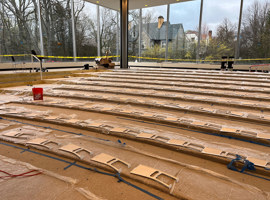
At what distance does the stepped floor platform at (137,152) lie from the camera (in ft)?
4.56

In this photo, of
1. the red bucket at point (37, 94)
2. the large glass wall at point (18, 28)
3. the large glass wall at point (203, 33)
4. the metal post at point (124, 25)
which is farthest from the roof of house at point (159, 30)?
the red bucket at point (37, 94)

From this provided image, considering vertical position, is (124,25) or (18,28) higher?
(124,25)

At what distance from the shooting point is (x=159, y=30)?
13.7 meters

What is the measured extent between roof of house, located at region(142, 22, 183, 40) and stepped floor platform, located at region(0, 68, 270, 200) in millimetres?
10834

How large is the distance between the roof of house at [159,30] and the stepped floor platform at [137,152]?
10834mm

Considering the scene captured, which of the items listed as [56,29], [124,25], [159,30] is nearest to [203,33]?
[159,30]

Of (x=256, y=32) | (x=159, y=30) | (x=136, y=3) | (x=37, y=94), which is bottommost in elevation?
(x=37, y=94)

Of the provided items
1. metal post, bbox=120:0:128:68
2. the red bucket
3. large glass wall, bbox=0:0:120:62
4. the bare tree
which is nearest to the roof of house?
large glass wall, bbox=0:0:120:62

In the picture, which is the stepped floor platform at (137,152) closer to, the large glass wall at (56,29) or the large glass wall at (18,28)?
the large glass wall at (18,28)

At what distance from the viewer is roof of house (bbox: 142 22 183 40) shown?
1316 cm

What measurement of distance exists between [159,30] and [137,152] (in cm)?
1314

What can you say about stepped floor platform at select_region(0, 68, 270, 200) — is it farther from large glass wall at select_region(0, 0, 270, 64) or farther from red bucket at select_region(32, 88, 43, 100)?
large glass wall at select_region(0, 0, 270, 64)

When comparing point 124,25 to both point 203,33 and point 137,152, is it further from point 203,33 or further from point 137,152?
point 137,152

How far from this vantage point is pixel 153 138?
2.18 metres
